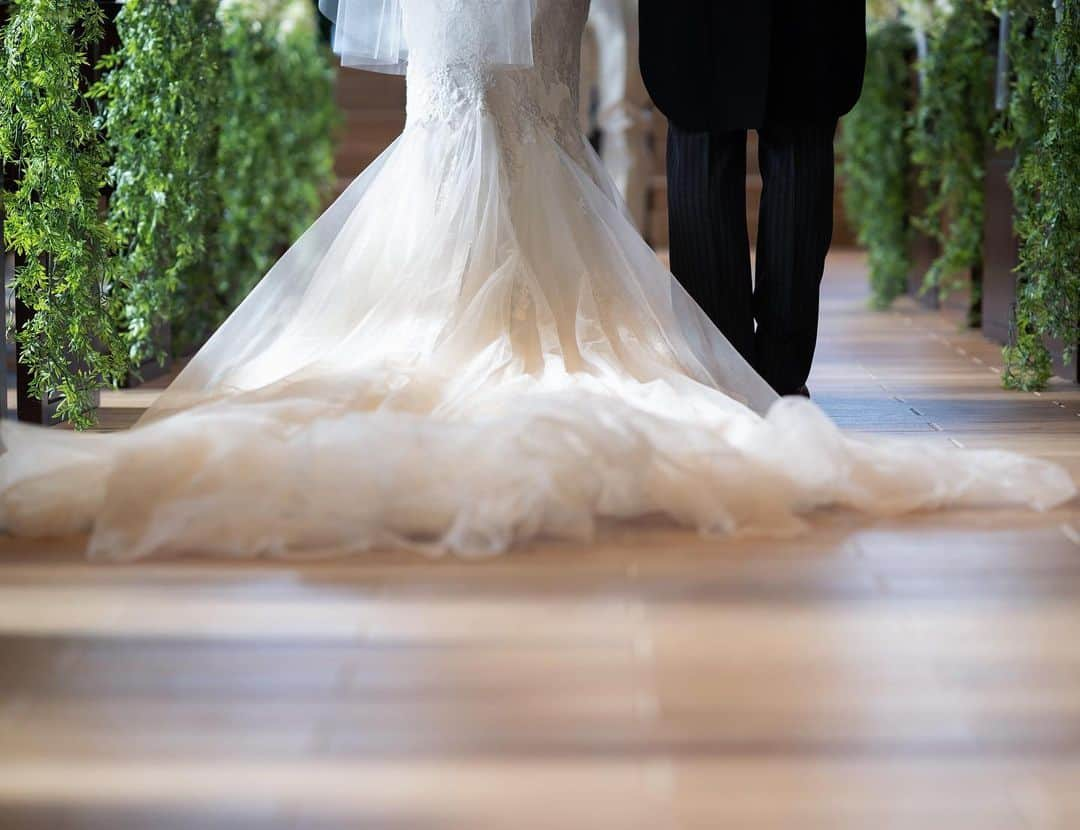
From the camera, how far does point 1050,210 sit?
3426 millimetres

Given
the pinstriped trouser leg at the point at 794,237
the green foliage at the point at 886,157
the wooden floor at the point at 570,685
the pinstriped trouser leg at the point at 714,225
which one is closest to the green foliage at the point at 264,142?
the pinstriped trouser leg at the point at 714,225

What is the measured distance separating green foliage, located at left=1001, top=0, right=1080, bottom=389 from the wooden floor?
1386 millimetres

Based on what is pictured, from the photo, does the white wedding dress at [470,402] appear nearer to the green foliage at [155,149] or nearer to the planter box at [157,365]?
the green foliage at [155,149]

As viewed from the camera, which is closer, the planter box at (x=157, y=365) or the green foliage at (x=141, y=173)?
the green foliage at (x=141, y=173)

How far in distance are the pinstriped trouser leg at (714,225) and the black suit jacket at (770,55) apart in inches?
3.1

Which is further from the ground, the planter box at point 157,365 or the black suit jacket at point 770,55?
the black suit jacket at point 770,55

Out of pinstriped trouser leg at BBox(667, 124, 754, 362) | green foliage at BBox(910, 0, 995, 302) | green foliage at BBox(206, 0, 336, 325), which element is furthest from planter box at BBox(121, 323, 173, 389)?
green foliage at BBox(910, 0, 995, 302)

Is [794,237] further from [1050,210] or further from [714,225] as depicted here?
[1050,210]

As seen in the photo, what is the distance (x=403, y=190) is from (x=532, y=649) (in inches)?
65.0

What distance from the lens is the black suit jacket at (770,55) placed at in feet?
9.62

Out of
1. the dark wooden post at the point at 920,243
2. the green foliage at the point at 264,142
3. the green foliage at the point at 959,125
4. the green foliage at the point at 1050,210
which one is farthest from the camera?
the dark wooden post at the point at 920,243

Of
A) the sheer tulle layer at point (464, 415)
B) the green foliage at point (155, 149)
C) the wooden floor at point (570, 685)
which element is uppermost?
the green foliage at point (155, 149)

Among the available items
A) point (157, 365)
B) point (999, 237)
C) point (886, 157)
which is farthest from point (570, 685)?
point (886, 157)

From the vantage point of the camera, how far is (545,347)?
9.20 ft
